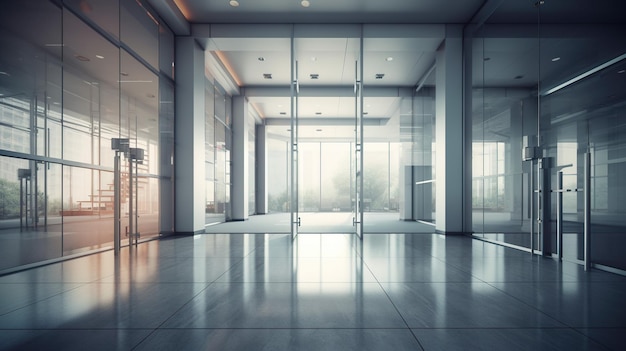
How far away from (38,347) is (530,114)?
620cm

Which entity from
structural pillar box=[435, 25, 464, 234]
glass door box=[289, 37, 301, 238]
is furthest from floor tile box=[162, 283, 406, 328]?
structural pillar box=[435, 25, 464, 234]

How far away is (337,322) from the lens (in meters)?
2.21

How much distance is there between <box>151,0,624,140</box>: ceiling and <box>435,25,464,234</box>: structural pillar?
468mm

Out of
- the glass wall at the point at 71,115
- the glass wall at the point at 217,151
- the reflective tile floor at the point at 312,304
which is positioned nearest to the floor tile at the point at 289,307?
the reflective tile floor at the point at 312,304

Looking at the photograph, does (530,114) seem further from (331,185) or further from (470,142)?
(331,185)

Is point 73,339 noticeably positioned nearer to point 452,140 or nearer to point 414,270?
point 414,270

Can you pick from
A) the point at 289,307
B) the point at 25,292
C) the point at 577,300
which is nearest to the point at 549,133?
the point at 577,300

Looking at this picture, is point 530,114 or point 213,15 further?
point 213,15

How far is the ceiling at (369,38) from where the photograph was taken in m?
4.81

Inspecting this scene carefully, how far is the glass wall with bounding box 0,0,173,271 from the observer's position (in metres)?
4.13

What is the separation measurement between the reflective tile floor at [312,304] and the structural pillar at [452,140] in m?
2.65

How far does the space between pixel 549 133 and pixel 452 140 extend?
8.41ft

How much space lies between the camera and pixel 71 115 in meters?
5.45

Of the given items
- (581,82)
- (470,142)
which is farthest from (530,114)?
(470,142)
